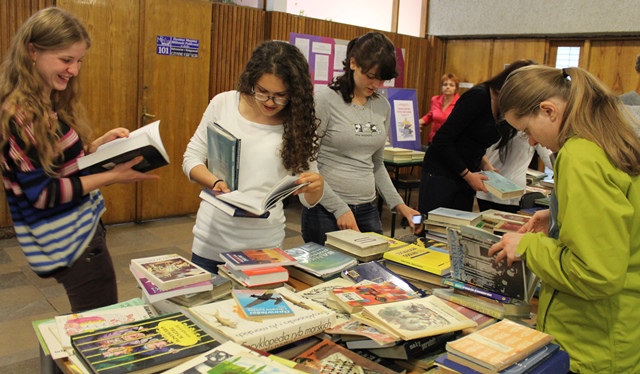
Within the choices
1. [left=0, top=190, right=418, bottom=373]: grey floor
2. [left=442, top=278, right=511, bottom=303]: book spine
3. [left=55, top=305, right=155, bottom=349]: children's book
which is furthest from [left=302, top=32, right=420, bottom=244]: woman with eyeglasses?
[left=0, top=190, right=418, bottom=373]: grey floor

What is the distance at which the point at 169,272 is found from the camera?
1.60 meters

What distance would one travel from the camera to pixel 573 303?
55.7 inches

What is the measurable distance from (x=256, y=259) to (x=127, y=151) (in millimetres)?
533

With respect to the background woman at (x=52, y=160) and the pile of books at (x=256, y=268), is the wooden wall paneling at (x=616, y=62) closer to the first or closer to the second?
the pile of books at (x=256, y=268)

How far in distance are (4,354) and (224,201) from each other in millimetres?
1960

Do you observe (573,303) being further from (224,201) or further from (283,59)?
(283,59)

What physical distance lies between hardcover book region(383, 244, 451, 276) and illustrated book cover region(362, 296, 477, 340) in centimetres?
24

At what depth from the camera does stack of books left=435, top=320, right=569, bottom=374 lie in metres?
1.23

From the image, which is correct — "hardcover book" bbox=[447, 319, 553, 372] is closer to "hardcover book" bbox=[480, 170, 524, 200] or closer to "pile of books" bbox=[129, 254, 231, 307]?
"pile of books" bbox=[129, 254, 231, 307]

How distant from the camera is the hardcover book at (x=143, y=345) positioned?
→ 1.19m

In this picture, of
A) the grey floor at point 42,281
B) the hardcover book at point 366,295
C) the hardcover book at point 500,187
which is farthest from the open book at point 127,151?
the hardcover book at point 500,187

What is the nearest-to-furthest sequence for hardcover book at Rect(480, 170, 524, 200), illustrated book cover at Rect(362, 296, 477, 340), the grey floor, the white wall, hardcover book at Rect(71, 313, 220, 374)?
hardcover book at Rect(71, 313, 220, 374)
illustrated book cover at Rect(362, 296, 477, 340)
hardcover book at Rect(480, 170, 524, 200)
the grey floor
the white wall

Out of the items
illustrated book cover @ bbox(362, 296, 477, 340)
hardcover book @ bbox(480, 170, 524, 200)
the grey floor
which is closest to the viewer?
illustrated book cover @ bbox(362, 296, 477, 340)

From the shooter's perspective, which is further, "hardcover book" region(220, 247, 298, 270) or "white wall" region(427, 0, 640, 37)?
"white wall" region(427, 0, 640, 37)
